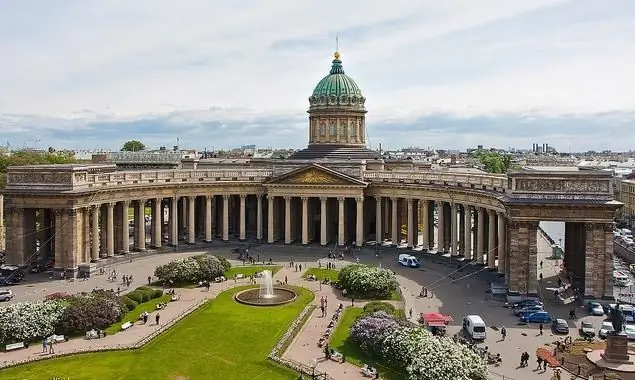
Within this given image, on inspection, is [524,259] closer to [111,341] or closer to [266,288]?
[266,288]

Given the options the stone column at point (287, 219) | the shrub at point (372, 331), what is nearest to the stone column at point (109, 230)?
the stone column at point (287, 219)

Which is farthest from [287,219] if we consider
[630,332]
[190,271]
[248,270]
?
[630,332]

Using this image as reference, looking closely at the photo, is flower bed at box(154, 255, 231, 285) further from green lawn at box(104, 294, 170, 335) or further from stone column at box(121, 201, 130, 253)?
stone column at box(121, 201, 130, 253)

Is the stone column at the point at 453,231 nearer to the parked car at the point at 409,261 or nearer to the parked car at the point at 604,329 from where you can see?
the parked car at the point at 409,261

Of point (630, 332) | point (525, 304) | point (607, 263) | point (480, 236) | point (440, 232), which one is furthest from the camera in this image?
point (440, 232)

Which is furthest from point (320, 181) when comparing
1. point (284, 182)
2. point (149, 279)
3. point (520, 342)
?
point (520, 342)

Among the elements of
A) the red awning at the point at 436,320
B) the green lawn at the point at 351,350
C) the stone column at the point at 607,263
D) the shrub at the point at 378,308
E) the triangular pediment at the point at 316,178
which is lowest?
the green lawn at the point at 351,350

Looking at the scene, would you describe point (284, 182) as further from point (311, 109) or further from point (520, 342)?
point (520, 342)
